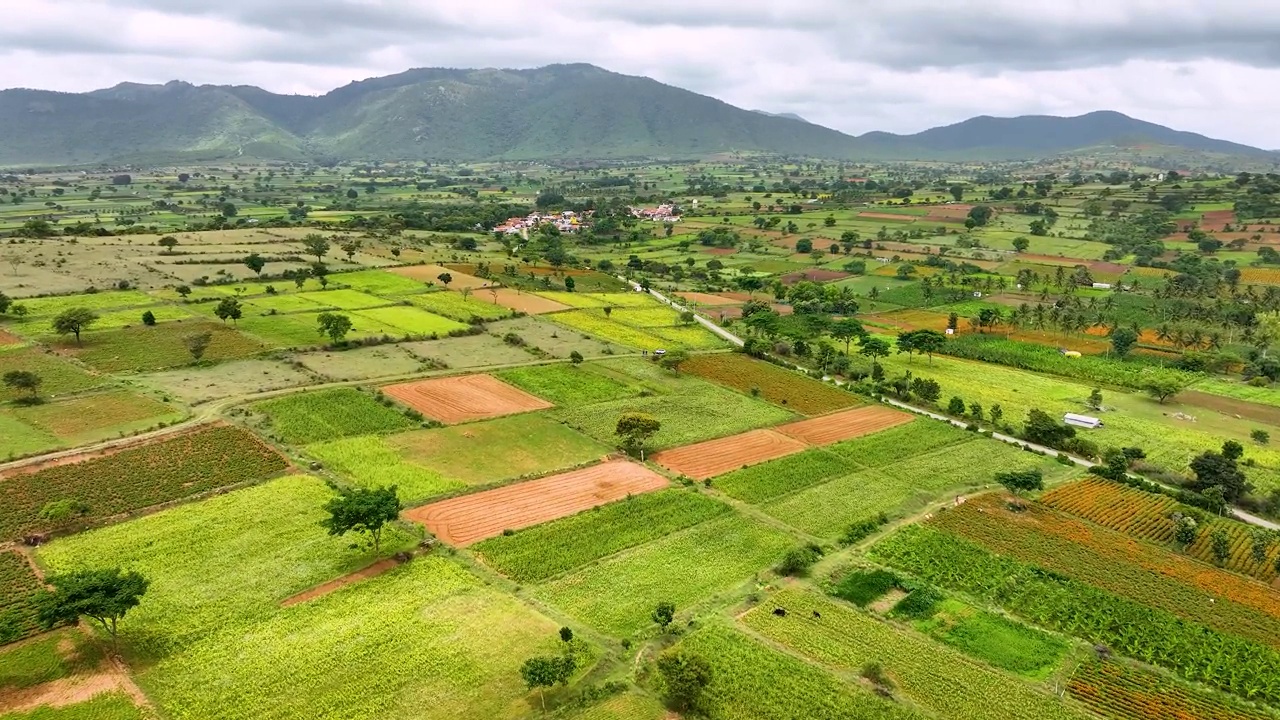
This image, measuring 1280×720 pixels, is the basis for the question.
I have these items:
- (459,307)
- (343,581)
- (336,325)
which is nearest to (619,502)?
(343,581)

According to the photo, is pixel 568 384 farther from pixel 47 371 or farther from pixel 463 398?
pixel 47 371

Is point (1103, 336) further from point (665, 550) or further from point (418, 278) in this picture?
point (418, 278)

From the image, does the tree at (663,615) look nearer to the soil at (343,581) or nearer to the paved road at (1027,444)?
the soil at (343,581)

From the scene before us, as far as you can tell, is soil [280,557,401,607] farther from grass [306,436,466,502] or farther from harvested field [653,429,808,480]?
harvested field [653,429,808,480]

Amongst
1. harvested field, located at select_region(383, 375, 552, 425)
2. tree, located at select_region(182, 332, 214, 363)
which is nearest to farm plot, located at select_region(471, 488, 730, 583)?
harvested field, located at select_region(383, 375, 552, 425)

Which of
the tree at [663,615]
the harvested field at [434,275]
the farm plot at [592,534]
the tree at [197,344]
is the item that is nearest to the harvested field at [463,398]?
the tree at [197,344]

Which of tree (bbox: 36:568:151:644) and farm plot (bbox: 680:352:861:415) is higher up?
tree (bbox: 36:568:151:644)
